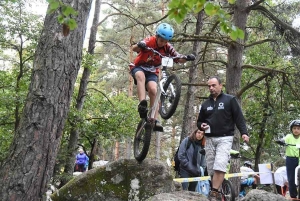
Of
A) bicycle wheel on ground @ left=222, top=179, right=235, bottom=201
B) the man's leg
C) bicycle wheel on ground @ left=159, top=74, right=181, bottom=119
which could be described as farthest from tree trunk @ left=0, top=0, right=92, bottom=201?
bicycle wheel on ground @ left=222, top=179, right=235, bottom=201

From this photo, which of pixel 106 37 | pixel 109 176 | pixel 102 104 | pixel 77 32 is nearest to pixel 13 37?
pixel 102 104

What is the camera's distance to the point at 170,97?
532cm

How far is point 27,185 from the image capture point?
3.38 m

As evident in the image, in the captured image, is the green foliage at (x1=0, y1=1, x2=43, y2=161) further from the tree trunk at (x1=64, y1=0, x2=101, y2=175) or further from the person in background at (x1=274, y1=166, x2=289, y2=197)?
the person in background at (x1=274, y1=166, x2=289, y2=197)

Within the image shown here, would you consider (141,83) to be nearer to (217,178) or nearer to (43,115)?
(217,178)

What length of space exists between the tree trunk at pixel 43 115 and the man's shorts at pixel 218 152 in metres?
2.44

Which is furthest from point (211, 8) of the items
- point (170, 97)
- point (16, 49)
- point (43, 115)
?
point (16, 49)

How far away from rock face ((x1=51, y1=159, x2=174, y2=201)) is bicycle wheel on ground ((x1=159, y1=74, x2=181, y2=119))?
935 millimetres

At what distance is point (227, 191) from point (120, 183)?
1690 mm

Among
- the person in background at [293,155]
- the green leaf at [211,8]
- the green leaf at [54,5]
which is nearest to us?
the green leaf at [54,5]

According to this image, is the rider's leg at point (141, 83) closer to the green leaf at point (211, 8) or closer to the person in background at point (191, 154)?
the person in background at point (191, 154)

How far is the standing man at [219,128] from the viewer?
506 centimetres

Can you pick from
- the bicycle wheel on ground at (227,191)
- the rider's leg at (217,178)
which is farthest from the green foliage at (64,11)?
the bicycle wheel on ground at (227,191)

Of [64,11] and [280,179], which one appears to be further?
[280,179]
